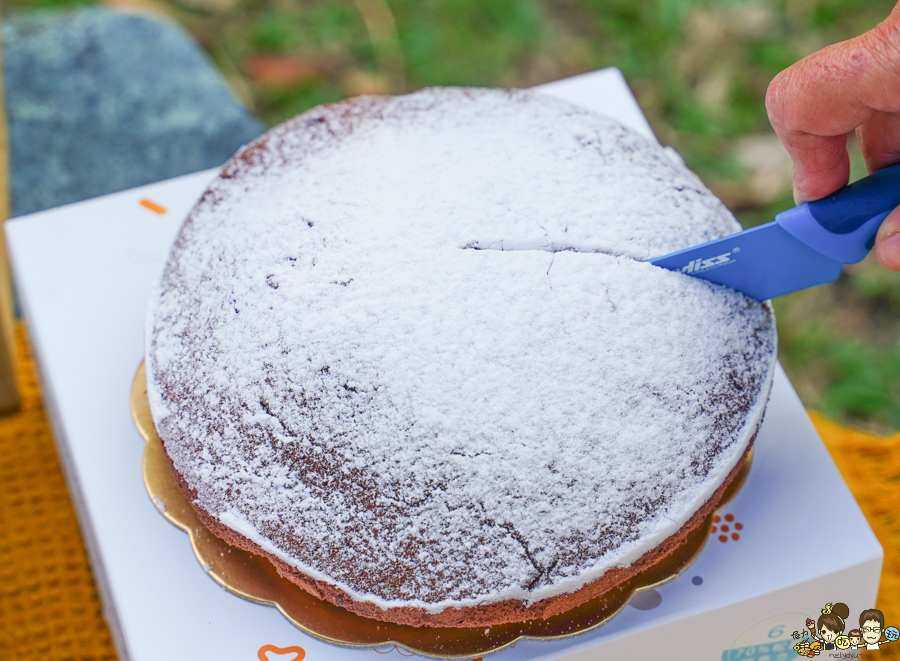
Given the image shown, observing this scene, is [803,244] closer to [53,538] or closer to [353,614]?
[353,614]

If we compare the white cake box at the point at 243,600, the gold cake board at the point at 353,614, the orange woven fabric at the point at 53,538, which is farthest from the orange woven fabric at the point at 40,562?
the gold cake board at the point at 353,614

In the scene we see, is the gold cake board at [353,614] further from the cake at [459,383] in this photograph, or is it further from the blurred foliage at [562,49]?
the blurred foliage at [562,49]

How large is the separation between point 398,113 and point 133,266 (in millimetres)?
426

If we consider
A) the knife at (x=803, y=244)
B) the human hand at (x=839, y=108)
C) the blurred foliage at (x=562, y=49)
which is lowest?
the blurred foliage at (x=562, y=49)

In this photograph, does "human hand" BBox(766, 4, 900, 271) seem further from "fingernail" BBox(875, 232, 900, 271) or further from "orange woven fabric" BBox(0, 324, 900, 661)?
"orange woven fabric" BBox(0, 324, 900, 661)

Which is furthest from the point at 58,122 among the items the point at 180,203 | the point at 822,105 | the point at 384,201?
the point at 822,105

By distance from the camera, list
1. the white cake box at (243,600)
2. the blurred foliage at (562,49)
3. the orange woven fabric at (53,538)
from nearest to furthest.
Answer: the white cake box at (243,600) < the orange woven fabric at (53,538) < the blurred foliage at (562,49)

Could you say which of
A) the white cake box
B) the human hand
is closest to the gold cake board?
the white cake box

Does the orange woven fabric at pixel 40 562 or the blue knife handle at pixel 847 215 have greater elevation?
the blue knife handle at pixel 847 215

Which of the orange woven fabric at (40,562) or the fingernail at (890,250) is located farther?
the orange woven fabric at (40,562)

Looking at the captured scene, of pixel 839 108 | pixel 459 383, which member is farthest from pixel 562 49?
pixel 459 383

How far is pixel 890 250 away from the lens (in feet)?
2.86

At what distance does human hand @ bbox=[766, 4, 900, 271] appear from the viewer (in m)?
0.82

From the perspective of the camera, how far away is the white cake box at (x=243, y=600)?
945 mm
